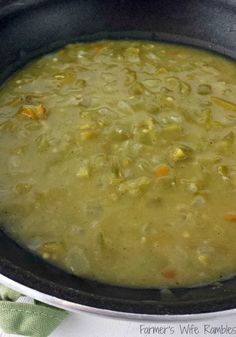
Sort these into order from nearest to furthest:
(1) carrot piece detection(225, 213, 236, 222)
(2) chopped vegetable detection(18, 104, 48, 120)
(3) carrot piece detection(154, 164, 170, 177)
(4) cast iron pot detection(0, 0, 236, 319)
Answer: (1) carrot piece detection(225, 213, 236, 222), (3) carrot piece detection(154, 164, 170, 177), (2) chopped vegetable detection(18, 104, 48, 120), (4) cast iron pot detection(0, 0, 236, 319)

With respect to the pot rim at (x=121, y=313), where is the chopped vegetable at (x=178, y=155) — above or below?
above

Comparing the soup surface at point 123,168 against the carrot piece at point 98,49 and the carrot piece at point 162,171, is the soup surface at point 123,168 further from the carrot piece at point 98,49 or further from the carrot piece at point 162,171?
the carrot piece at point 98,49

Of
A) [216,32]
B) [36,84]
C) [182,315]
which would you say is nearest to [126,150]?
[36,84]

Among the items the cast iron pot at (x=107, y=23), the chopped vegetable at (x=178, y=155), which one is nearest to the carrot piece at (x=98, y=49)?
the cast iron pot at (x=107, y=23)

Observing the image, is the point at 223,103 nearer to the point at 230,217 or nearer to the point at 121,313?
the point at 230,217

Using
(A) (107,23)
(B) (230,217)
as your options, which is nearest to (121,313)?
(B) (230,217)

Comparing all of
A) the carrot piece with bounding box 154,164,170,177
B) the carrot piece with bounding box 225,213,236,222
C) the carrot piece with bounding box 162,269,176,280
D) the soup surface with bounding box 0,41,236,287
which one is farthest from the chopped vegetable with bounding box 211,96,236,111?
the carrot piece with bounding box 162,269,176,280

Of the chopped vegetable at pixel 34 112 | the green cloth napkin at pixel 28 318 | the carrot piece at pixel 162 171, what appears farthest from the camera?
the chopped vegetable at pixel 34 112

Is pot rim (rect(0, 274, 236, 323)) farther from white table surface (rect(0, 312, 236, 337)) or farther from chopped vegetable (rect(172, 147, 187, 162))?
chopped vegetable (rect(172, 147, 187, 162))

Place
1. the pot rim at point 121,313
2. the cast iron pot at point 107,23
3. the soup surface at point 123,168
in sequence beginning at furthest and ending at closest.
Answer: the cast iron pot at point 107,23
the soup surface at point 123,168
the pot rim at point 121,313
